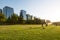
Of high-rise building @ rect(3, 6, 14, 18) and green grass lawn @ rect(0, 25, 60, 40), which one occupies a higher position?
high-rise building @ rect(3, 6, 14, 18)

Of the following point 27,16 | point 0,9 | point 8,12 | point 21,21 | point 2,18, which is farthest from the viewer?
point 27,16

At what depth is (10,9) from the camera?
138875 millimetres

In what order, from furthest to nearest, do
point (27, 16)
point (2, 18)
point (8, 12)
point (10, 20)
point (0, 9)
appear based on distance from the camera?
point (27, 16) → point (8, 12) → point (0, 9) → point (10, 20) → point (2, 18)

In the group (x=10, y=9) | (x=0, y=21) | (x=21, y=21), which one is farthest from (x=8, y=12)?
(x=0, y=21)

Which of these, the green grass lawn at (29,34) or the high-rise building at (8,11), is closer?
the green grass lawn at (29,34)

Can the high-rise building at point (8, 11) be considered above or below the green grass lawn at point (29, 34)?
above

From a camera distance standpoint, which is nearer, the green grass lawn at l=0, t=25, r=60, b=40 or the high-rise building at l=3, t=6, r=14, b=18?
the green grass lawn at l=0, t=25, r=60, b=40

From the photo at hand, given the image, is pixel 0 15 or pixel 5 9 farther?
pixel 5 9

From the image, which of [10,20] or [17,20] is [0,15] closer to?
[10,20]

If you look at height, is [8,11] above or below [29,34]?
above

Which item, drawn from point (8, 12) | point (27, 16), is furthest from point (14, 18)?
point (27, 16)

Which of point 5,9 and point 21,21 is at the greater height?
point 5,9

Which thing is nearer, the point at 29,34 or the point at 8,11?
the point at 29,34

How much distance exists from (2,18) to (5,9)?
217 ft
